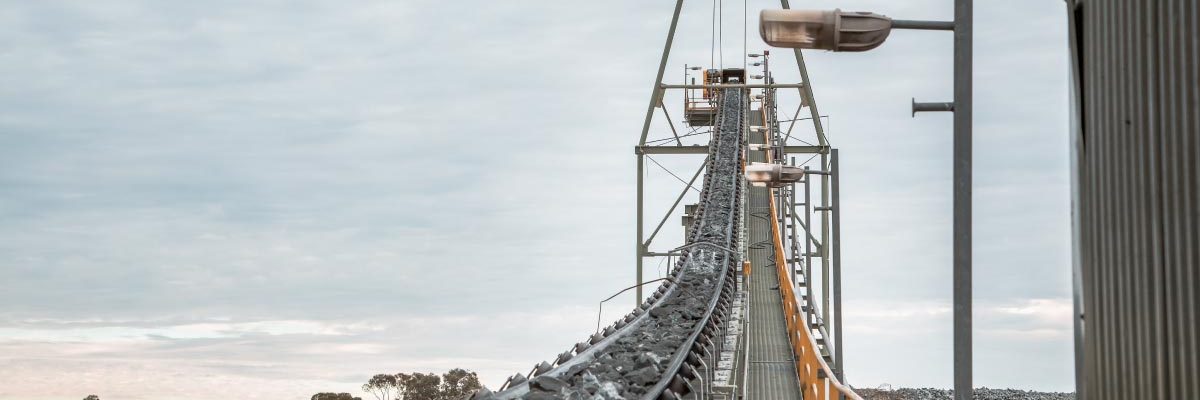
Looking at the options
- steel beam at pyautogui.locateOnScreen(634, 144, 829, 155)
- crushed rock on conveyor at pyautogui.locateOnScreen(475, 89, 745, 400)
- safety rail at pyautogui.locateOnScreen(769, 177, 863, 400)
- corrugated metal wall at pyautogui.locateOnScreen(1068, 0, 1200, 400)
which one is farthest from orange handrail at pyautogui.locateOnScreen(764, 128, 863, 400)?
steel beam at pyautogui.locateOnScreen(634, 144, 829, 155)

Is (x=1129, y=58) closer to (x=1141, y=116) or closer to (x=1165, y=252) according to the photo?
(x=1141, y=116)

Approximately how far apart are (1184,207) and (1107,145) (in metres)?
1.29

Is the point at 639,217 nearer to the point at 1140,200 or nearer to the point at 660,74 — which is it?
the point at 660,74

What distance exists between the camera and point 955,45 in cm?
845

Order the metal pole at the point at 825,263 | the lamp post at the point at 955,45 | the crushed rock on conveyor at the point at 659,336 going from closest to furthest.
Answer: the lamp post at the point at 955,45
the crushed rock on conveyor at the point at 659,336
the metal pole at the point at 825,263

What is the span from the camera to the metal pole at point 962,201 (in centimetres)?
818

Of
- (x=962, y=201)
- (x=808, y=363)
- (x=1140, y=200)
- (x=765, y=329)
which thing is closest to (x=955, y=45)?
(x=962, y=201)

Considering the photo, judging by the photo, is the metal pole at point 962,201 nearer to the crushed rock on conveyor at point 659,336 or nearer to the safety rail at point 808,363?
the safety rail at point 808,363

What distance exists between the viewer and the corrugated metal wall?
19.7 feet

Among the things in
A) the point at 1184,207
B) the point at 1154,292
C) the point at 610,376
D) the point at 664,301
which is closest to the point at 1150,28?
the point at 1184,207

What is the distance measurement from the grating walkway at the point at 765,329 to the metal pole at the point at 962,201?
8.16 meters

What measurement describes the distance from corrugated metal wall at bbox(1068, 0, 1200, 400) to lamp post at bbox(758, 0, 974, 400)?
0.74 metres

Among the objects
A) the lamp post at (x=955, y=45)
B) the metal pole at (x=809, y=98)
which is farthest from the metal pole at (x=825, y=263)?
the lamp post at (x=955, y=45)

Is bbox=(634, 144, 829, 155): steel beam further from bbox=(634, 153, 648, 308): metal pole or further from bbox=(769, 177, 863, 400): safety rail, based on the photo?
bbox=(769, 177, 863, 400): safety rail
